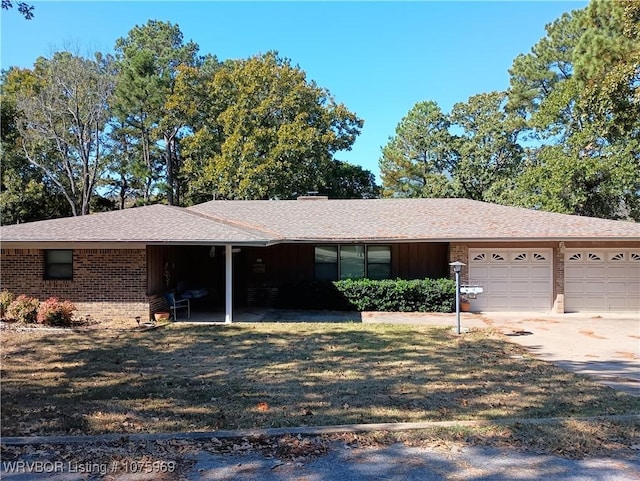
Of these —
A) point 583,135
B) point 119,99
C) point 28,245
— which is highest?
point 119,99

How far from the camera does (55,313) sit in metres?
10.6

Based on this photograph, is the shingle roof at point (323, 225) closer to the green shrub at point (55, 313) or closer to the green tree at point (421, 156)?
the green shrub at point (55, 313)

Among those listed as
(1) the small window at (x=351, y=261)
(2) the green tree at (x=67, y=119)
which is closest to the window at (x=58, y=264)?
(1) the small window at (x=351, y=261)

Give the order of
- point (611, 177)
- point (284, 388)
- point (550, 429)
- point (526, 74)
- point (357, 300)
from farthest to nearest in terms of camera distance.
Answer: point (526, 74), point (611, 177), point (357, 300), point (284, 388), point (550, 429)

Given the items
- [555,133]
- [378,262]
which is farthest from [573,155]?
[378,262]

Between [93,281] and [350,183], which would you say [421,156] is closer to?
[350,183]

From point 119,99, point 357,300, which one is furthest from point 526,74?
point 119,99

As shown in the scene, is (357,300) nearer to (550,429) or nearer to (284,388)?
(284,388)

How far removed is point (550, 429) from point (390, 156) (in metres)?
27.9

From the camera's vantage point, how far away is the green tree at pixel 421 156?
1128 inches

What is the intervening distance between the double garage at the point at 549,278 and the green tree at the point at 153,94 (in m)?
21.2

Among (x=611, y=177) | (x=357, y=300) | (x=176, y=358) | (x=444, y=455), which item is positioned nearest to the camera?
(x=444, y=455)

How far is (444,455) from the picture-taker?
13.1ft

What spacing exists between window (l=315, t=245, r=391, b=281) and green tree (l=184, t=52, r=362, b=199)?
10.5 meters
